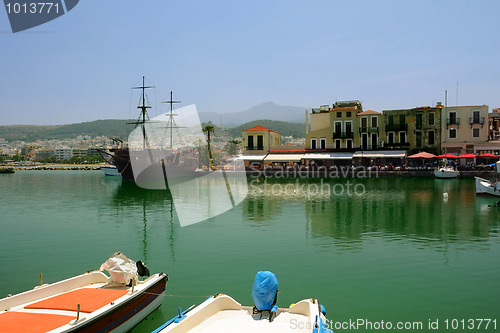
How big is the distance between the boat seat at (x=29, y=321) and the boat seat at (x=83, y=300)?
365mm

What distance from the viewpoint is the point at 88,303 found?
24.8ft

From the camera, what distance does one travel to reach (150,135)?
8225 centimetres

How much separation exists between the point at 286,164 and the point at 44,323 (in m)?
60.6

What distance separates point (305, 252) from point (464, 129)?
52934 mm

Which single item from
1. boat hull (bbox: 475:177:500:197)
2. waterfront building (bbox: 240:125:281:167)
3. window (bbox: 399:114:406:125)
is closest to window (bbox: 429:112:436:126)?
window (bbox: 399:114:406:125)

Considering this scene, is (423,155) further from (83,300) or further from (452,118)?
(83,300)

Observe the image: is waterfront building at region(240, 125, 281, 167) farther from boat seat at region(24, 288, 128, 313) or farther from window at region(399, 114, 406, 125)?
boat seat at region(24, 288, 128, 313)

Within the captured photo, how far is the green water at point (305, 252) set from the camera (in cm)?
998

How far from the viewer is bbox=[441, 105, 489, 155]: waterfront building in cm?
5716

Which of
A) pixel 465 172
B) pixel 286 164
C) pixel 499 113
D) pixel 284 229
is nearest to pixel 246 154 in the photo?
pixel 286 164

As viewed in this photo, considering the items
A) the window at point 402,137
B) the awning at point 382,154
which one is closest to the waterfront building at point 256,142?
the awning at point 382,154

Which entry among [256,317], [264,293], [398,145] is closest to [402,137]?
[398,145]

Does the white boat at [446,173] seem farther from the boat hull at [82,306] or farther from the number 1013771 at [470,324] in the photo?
the boat hull at [82,306]

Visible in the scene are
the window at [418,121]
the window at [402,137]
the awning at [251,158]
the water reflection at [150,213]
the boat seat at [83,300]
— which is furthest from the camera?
the awning at [251,158]
